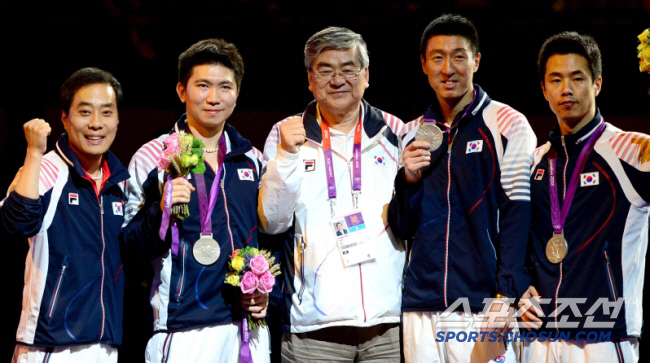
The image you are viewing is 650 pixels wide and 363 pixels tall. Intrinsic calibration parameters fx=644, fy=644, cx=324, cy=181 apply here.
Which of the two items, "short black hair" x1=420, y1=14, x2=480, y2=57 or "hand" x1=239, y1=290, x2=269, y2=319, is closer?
"hand" x1=239, y1=290, x2=269, y2=319

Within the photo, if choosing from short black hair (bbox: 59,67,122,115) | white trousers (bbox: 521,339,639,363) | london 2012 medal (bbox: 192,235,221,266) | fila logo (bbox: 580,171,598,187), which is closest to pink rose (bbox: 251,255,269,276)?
london 2012 medal (bbox: 192,235,221,266)


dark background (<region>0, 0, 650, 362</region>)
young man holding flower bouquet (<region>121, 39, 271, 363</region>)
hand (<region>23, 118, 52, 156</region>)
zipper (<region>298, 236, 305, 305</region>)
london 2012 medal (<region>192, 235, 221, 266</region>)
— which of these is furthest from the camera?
dark background (<region>0, 0, 650, 362</region>)

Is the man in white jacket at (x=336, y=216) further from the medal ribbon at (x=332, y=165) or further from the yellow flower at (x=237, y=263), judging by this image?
the yellow flower at (x=237, y=263)

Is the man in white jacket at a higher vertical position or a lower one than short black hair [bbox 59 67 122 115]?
lower

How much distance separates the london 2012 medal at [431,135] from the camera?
11.5ft

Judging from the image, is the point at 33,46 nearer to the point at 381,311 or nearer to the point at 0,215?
the point at 0,215

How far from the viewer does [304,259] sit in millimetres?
3629

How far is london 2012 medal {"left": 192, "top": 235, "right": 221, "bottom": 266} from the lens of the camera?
349cm

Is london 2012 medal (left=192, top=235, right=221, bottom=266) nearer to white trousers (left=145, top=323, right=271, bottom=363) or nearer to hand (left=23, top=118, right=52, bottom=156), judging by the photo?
white trousers (left=145, top=323, right=271, bottom=363)

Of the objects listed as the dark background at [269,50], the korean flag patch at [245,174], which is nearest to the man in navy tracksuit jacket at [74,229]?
the korean flag patch at [245,174]

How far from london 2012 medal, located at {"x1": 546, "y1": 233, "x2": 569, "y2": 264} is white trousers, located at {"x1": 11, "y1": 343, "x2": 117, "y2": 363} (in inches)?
97.8

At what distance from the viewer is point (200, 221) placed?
3549mm

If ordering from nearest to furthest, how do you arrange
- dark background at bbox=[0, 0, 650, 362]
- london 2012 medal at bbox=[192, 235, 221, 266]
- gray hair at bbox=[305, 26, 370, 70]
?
1. london 2012 medal at bbox=[192, 235, 221, 266]
2. gray hair at bbox=[305, 26, 370, 70]
3. dark background at bbox=[0, 0, 650, 362]

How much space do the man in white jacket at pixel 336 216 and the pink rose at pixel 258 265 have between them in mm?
252
